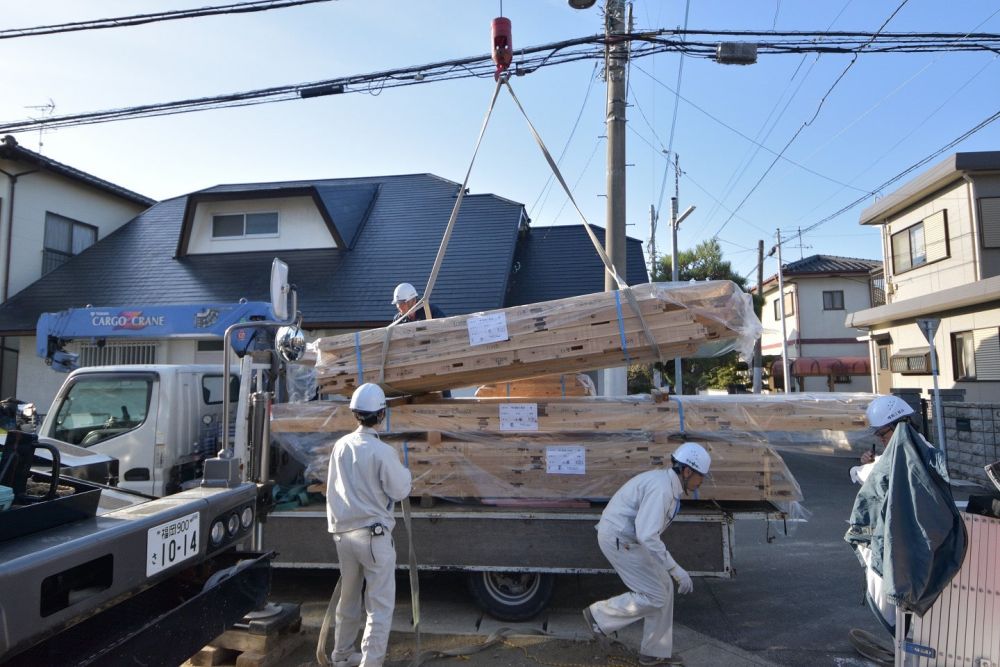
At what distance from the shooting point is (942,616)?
3721 millimetres

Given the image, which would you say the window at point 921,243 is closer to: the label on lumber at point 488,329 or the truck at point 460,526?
the truck at point 460,526

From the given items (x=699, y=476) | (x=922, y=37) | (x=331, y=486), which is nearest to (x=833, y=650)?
(x=699, y=476)

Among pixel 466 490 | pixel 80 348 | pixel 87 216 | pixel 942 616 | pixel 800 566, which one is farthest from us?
pixel 87 216

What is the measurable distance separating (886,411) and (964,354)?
12.4 metres

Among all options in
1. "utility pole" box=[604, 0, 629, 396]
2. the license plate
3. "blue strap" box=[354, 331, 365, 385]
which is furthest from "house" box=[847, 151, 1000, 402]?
the license plate

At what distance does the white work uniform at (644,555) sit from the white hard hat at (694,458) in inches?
4.9

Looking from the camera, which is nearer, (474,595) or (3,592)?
(3,592)

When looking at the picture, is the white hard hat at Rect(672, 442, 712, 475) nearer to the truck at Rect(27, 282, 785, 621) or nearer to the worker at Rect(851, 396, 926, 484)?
the truck at Rect(27, 282, 785, 621)

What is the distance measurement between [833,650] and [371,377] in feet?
12.8

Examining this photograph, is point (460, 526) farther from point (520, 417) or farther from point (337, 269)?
point (337, 269)

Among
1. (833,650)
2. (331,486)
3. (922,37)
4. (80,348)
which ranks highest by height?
(922,37)

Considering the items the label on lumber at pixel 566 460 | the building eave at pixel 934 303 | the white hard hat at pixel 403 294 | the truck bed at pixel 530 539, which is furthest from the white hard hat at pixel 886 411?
the building eave at pixel 934 303

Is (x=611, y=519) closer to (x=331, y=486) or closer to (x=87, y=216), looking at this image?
(x=331, y=486)

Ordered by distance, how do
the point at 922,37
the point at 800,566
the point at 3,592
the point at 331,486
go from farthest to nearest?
1. the point at 922,37
2. the point at 800,566
3. the point at 331,486
4. the point at 3,592
